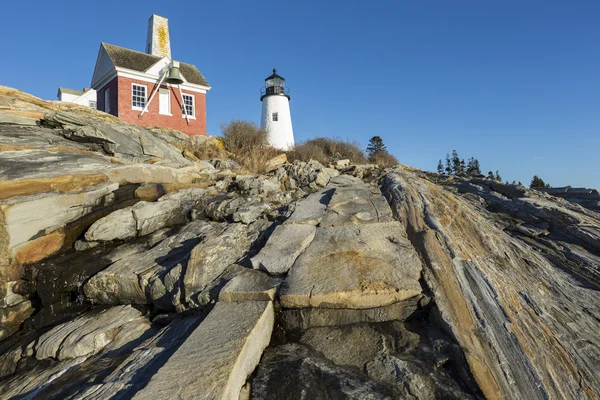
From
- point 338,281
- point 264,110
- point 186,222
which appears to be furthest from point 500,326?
point 264,110

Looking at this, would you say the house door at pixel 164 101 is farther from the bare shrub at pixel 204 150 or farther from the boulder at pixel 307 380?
the boulder at pixel 307 380

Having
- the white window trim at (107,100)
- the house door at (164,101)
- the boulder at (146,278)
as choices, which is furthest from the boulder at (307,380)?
the white window trim at (107,100)

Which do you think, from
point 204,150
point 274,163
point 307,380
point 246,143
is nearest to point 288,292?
point 307,380

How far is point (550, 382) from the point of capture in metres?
2.52

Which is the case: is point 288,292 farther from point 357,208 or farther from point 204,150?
point 204,150

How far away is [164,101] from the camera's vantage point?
19.5 m

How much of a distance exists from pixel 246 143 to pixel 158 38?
1174 cm

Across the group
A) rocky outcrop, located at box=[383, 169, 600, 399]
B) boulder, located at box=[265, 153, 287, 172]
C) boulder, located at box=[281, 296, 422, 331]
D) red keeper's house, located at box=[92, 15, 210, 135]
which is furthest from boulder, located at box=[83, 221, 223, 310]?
red keeper's house, located at box=[92, 15, 210, 135]

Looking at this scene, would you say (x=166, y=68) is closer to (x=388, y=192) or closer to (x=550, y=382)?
(x=388, y=192)

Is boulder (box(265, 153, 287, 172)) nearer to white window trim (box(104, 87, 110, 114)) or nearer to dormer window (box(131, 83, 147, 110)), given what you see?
dormer window (box(131, 83, 147, 110))

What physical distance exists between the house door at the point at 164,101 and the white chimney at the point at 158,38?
326cm

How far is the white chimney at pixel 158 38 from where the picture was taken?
68.6 feet

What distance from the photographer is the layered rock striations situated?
8.68ft

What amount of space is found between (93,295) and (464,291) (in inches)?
204
